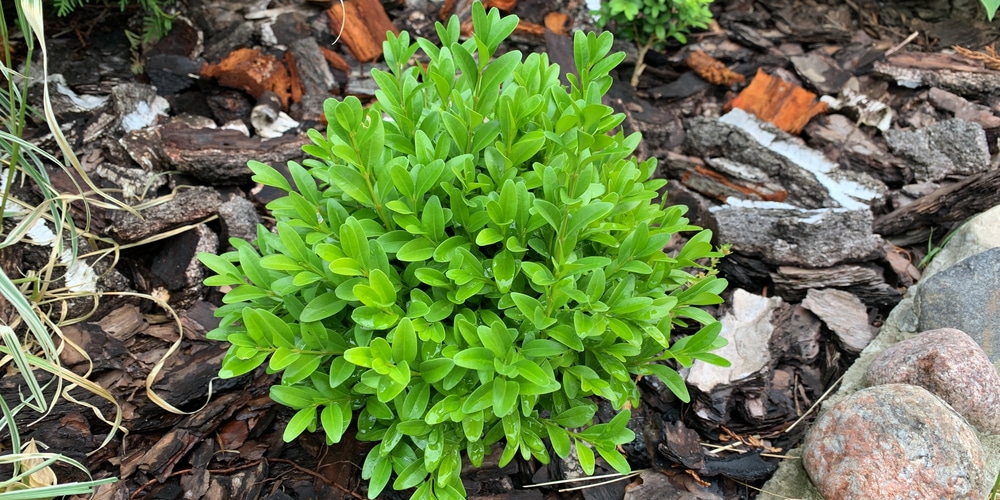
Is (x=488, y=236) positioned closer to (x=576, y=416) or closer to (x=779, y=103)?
(x=576, y=416)

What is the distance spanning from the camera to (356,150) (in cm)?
175

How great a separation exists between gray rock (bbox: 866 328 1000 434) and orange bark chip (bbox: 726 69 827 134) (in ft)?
5.82

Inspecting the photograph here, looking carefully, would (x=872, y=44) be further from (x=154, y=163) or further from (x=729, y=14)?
(x=154, y=163)

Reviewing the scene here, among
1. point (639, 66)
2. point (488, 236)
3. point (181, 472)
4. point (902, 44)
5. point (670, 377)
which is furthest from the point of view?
point (902, 44)

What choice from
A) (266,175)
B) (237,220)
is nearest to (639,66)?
(237,220)

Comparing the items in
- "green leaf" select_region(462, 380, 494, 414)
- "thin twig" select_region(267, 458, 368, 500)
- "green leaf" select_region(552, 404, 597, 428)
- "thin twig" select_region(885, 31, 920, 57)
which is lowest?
"thin twig" select_region(267, 458, 368, 500)

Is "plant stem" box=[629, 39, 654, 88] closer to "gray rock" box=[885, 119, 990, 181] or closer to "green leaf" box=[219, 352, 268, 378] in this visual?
"gray rock" box=[885, 119, 990, 181]

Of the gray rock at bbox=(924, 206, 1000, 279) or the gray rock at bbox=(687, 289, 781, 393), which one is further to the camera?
the gray rock at bbox=(924, 206, 1000, 279)

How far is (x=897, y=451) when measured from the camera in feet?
7.24

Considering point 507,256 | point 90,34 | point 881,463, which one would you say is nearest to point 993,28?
point 881,463

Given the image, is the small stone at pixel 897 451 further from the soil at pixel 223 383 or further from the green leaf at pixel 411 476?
the green leaf at pixel 411 476

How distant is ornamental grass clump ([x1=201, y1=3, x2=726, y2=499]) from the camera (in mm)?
1737

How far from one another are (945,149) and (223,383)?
401cm

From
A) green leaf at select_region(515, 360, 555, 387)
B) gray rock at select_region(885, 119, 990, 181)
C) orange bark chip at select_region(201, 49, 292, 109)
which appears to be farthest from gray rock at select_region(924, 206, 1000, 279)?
orange bark chip at select_region(201, 49, 292, 109)
